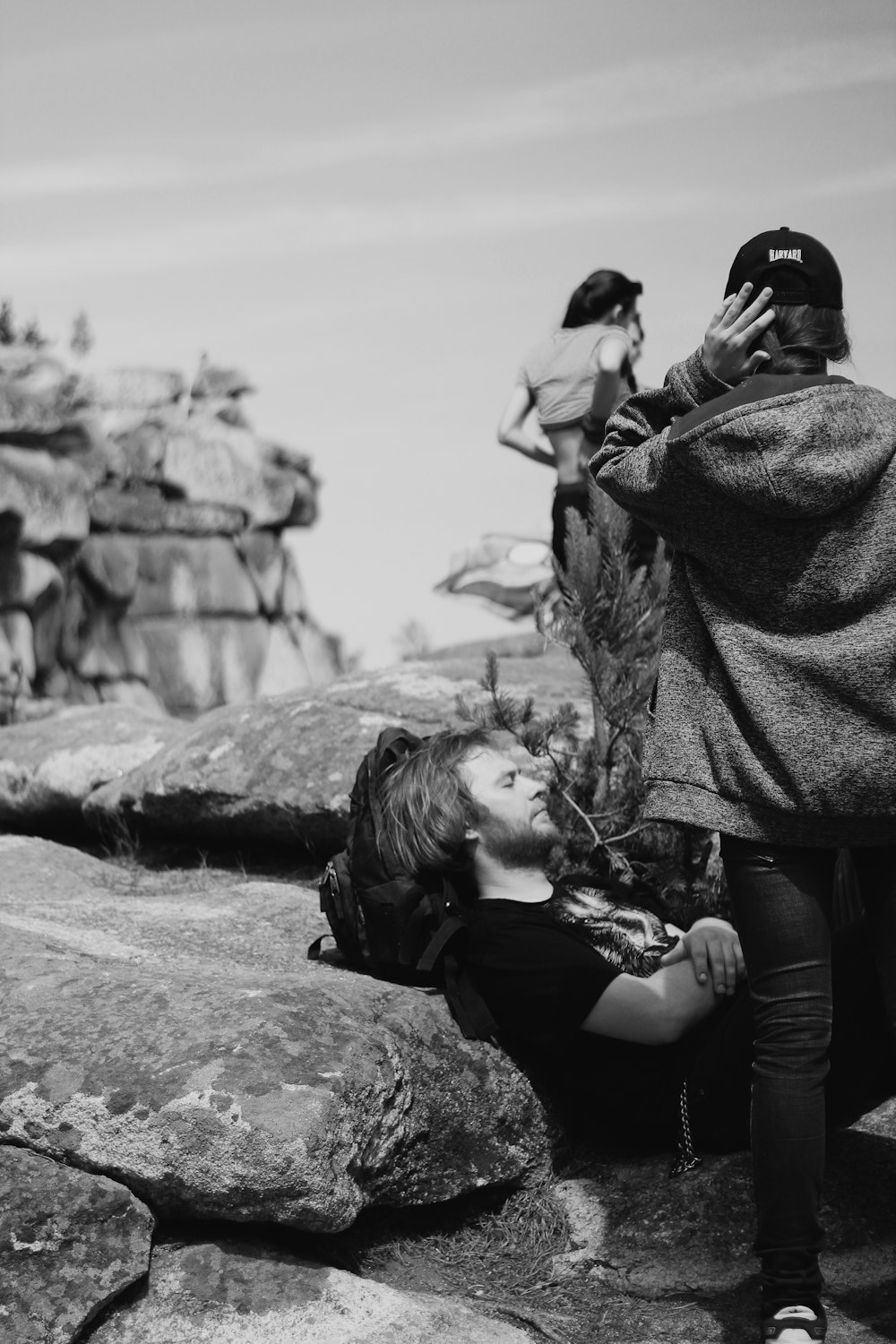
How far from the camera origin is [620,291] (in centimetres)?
569

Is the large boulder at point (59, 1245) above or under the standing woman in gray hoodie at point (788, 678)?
under

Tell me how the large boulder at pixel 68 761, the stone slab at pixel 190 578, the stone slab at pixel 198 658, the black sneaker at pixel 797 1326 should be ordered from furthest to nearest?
the stone slab at pixel 198 658 → the stone slab at pixel 190 578 → the large boulder at pixel 68 761 → the black sneaker at pixel 797 1326

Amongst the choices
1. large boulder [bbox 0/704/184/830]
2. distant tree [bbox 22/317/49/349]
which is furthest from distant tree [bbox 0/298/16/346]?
large boulder [bbox 0/704/184/830]

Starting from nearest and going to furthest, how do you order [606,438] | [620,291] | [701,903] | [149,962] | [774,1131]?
[774,1131] < [606,438] < [149,962] < [701,903] < [620,291]

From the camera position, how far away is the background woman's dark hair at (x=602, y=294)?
567 centimetres

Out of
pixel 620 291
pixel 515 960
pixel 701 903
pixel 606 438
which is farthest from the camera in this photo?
pixel 620 291

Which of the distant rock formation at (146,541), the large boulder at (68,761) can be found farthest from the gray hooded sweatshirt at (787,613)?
the distant rock formation at (146,541)

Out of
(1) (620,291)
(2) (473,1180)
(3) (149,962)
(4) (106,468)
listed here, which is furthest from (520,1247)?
(4) (106,468)

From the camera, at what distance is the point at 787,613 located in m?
2.52

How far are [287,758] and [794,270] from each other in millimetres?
3151

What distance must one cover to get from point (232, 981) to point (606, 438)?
4.82ft

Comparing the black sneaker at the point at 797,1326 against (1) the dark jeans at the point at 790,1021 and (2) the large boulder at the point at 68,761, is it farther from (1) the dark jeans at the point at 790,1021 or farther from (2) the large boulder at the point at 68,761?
(2) the large boulder at the point at 68,761

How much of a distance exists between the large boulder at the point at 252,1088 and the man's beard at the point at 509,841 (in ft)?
1.20

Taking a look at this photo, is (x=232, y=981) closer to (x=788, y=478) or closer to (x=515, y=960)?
(x=515, y=960)
